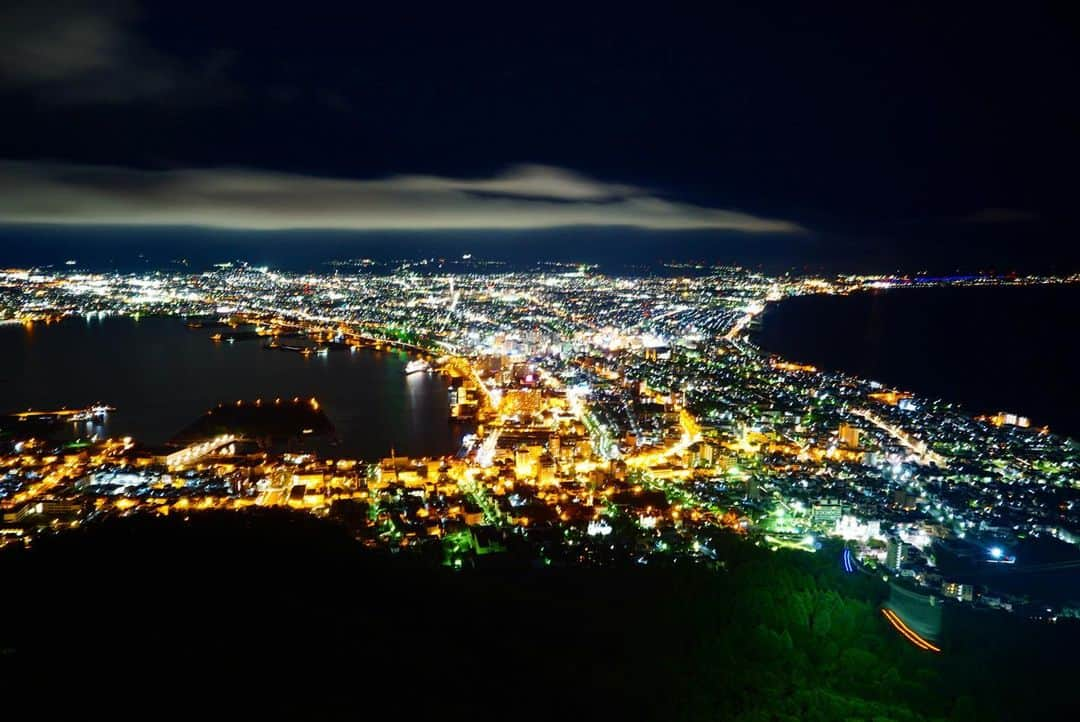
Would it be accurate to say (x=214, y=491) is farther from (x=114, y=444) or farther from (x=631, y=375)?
(x=631, y=375)

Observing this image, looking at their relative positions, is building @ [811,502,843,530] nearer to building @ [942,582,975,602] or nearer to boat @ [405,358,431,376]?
building @ [942,582,975,602]

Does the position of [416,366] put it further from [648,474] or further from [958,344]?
[958,344]

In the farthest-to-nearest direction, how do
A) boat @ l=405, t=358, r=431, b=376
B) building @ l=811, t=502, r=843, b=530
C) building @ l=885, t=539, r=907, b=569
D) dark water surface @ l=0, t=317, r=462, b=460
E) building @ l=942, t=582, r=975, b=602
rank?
boat @ l=405, t=358, r=431, b=376 < dark water surface @ l=0, t=317, r=462, b=460 < building @ l=811, t=502, r=843, b=530 < building @ l=885, t=539, r=907, b=569 < building @ l=942, t=582, r=975, b=602

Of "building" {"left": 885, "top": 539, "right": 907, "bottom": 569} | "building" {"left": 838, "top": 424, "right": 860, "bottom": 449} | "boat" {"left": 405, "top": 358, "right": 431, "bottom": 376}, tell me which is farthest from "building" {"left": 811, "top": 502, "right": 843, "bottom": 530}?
"boat" {"left": 405, "top": 358, "right": 431, "bottom": 376}

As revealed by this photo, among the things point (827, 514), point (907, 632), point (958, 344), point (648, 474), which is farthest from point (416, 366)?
point (958, 344)

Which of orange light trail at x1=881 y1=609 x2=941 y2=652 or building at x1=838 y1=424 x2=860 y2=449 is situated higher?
building at x1=838 y1=424 x2=860 y2=449

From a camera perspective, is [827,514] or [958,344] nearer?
[827,514]

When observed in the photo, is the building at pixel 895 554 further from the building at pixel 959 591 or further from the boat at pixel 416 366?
the boat at pixel 416 366
